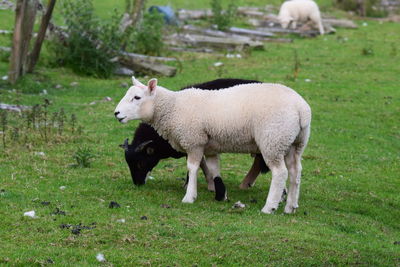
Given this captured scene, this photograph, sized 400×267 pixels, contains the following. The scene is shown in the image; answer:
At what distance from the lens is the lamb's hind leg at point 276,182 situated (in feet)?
28.2

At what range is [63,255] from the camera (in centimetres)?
652

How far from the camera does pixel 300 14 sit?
2989 centimetres

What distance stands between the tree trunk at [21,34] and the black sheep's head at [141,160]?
7.43 m

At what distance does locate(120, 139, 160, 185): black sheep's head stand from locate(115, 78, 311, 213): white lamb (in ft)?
2.23

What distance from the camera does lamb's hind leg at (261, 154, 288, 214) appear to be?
8.60 meters

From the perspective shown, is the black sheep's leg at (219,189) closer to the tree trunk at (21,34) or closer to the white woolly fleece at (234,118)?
the white woolly fleece at (234,118)

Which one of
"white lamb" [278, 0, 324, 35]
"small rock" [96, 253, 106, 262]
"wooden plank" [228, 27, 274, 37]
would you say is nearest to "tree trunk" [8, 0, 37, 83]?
"small rock" [96, 253, 106, 262]

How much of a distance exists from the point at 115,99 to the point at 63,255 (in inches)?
395

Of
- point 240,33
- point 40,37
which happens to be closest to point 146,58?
point 40,37

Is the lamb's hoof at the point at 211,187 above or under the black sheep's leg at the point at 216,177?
under

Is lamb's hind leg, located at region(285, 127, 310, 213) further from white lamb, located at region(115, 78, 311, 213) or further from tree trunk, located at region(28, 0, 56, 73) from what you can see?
tree trunk, located at region(28, 0, 56, 73)

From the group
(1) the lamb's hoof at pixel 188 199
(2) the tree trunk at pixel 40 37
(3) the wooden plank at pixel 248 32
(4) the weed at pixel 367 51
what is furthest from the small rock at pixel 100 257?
(3) the wooden plank at pixel 248 32

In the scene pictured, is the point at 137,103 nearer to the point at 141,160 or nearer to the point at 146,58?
the point at 141,160

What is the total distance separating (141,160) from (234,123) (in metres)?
1.81
